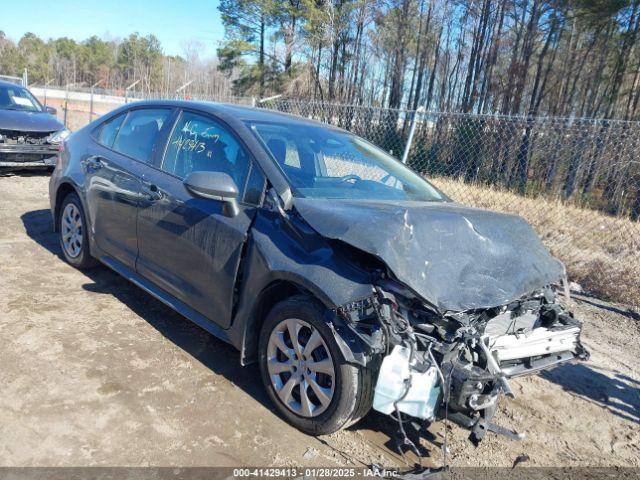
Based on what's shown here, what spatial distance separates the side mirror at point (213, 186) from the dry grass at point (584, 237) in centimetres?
471

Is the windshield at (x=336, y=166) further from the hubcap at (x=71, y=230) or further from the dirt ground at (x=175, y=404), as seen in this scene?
the hubcap at (x=71, y=230)

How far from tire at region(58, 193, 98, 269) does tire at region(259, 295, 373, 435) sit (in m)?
2.50

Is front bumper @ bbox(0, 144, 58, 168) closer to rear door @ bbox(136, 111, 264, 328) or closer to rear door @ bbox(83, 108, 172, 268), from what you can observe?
rear door @ bbox(83, 108, 172, 268)

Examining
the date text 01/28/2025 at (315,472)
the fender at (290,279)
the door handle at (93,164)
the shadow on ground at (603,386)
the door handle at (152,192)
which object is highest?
the door handle at (93,164)

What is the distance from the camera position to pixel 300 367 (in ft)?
8.80

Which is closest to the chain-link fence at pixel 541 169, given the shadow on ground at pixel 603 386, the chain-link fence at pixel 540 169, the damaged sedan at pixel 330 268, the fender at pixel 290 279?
the chain-link fence at pixel 540 169

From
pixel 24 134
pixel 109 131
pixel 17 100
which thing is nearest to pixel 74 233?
pixel 109 131

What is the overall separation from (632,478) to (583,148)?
666 cm

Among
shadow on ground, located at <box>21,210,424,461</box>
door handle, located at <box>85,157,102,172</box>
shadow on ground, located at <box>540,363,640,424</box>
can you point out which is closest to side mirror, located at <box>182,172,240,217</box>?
shadow on ground, located at <box>21,210,424,461</box>

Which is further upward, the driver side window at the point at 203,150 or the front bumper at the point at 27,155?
the driver side window at the point at 203,150

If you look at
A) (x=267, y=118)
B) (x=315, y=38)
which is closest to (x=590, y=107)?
(x=315, y=38)

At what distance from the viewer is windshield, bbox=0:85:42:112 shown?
30.1 feet

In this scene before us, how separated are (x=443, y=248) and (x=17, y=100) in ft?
32.1

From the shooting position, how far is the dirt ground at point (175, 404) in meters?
2.48
